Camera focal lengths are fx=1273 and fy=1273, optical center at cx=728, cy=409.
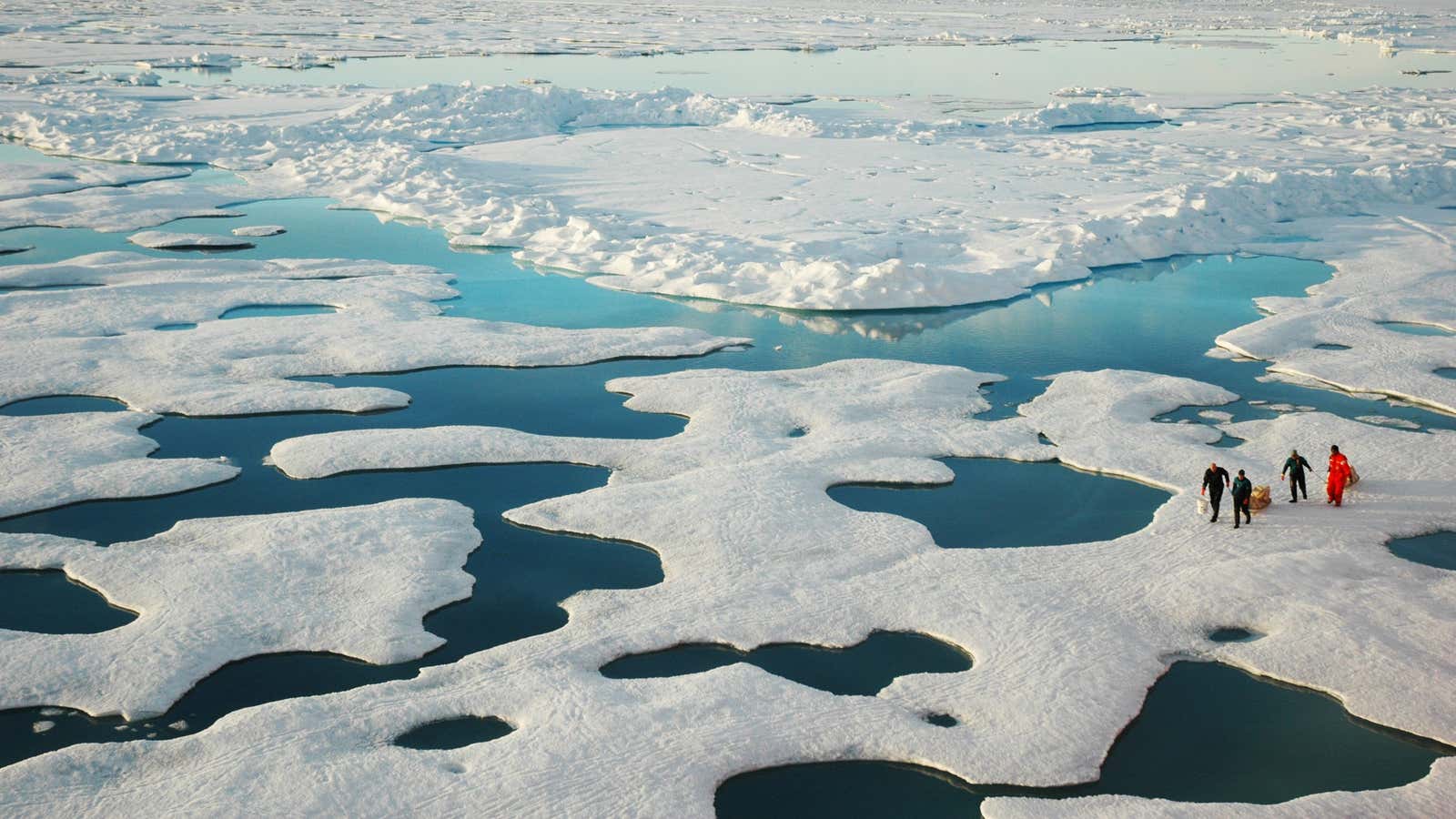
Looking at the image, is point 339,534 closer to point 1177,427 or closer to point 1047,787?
point 1047,787

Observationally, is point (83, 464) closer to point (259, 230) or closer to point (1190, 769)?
point (1190, 769)

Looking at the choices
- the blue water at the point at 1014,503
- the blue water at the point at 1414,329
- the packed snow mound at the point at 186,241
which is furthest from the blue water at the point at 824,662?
the packed snow mound at the point at 186,241

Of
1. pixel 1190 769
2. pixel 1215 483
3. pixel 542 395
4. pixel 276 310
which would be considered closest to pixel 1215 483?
pixel 1215 483

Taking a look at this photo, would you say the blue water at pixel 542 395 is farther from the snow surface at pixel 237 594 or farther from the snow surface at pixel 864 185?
the snow surface at pixel 864 185

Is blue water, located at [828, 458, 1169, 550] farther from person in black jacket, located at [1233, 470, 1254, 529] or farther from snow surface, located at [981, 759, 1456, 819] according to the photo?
snow surface, located at [981, 759, 1456, 819]

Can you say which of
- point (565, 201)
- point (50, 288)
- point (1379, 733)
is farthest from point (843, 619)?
point (565, 201)

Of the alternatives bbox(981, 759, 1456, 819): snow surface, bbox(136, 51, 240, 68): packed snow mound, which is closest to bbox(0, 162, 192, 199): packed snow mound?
bbox(136, 51, 240, 68): packed snow mound
